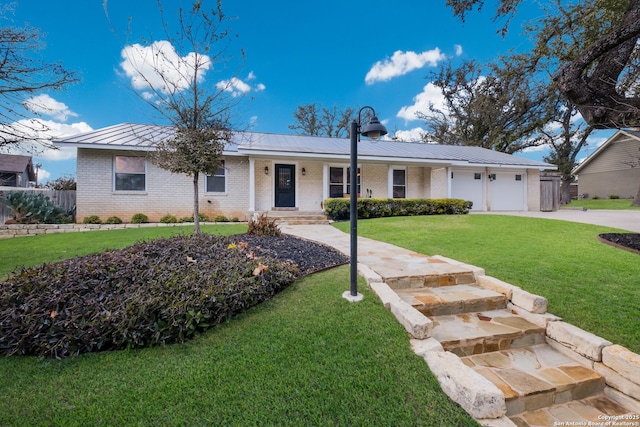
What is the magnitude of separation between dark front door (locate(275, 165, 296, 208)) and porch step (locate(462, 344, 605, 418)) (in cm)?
1128

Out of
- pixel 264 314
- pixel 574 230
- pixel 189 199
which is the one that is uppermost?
pixel 189 199

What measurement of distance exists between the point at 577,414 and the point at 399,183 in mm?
13468

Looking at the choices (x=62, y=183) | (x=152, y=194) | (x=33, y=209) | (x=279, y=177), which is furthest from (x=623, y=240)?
(x=62, y=183)

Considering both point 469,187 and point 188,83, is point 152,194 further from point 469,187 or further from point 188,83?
point 469,187

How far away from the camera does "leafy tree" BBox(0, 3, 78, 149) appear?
13.5ft

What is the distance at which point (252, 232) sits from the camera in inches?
259

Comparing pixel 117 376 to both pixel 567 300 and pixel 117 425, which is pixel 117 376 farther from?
pixel 567 300

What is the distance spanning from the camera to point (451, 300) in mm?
3229

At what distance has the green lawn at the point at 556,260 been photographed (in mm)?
3027

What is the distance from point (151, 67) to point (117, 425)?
6389 millimetres

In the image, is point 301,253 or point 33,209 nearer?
point 301,253

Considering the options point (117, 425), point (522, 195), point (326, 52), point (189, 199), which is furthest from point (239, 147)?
point (522, 195)

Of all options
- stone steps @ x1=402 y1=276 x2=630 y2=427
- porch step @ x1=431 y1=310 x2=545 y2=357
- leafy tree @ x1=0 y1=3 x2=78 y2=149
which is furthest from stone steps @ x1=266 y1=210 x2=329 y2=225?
porch step @ x1=431 y1=310 x2=545 y2=357

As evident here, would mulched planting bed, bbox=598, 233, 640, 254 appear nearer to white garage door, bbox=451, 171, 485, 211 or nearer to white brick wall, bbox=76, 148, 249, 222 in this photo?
white garage door, bbox=451, 171, 485, 211
